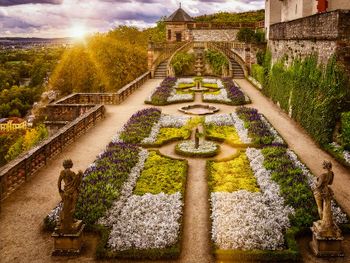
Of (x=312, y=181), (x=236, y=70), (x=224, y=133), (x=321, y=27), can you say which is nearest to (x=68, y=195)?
(x=312, y=181)

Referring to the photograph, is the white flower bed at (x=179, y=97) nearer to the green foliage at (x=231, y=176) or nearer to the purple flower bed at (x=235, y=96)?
the purple flower bed at (x=235, y=96)

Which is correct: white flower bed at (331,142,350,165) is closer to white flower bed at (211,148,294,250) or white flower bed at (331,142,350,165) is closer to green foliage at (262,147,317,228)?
green foliage at (262,147,317,228)

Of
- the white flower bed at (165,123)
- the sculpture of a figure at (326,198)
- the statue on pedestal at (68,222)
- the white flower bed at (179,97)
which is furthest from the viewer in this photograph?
the white flower bed at (179,97)

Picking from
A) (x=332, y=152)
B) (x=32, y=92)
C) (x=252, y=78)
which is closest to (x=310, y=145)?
(x=332, y=152)

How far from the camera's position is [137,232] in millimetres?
10031

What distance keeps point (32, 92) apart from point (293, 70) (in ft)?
227

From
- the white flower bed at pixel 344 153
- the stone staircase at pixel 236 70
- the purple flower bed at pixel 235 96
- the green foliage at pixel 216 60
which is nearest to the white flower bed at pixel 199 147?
the white flower bed at pixel 344 153

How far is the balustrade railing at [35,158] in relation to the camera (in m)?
12.5

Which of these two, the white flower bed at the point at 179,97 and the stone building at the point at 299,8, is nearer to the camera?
the stone building at the point at 299,8

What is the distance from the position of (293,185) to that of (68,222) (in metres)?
6.79

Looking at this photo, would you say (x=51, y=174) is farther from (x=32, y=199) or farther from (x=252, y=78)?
(x=252, y=78)

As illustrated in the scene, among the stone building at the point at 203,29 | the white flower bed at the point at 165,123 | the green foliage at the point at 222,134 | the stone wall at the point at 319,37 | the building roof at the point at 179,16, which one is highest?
the building roof at the point at 179,16

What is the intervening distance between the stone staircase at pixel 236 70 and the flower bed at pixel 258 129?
20.9 meters

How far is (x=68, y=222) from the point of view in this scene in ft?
30.4
